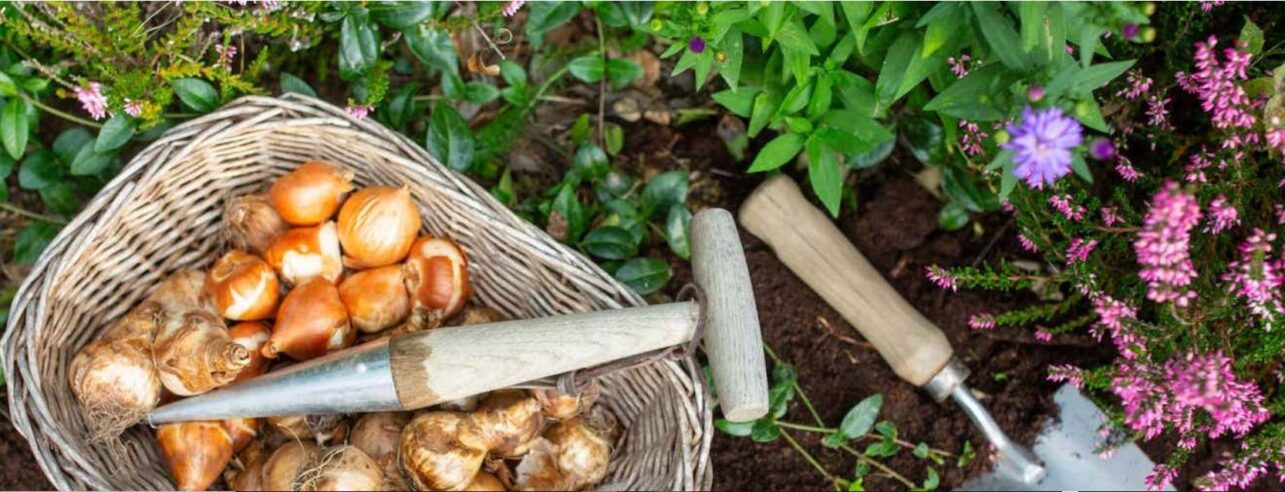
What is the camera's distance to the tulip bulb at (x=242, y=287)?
1.77 meters

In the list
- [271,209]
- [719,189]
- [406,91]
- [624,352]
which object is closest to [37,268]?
[271,209]

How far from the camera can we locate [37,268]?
1.64 m

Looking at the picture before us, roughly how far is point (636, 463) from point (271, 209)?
2.42ft

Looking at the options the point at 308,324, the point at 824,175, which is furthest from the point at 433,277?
the point at 824,175

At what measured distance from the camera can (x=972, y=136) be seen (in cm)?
174

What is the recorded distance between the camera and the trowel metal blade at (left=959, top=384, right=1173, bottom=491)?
2035mm

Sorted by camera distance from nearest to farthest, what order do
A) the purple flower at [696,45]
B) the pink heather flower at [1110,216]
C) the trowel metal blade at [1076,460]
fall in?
the purple flower at [696,45] < the pink heather flower at [1110,216] < the trowel metal blade at [1076,460]

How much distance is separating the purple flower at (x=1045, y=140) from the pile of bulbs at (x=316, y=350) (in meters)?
0.78

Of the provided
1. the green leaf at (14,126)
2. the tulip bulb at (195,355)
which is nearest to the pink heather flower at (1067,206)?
the tulip bulb at (195,355)

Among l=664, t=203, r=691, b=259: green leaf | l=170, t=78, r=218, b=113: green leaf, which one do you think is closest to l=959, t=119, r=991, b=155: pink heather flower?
l=664, t=203, r=691, b=259: green leaf

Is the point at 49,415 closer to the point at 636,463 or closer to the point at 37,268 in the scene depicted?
the point at 37,268

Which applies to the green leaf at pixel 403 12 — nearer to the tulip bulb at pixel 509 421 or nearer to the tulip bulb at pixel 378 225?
the tulip bulb at pixel 378 225

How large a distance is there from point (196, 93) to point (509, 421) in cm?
75

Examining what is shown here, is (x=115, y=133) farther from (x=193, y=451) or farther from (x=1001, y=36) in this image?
(x=1001, y=36)
